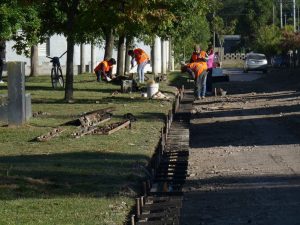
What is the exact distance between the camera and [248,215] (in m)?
10.1

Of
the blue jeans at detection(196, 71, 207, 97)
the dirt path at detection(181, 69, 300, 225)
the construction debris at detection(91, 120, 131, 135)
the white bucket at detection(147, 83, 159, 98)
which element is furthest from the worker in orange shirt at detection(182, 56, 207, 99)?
the construction debris at detection(91, 120, 131, 135)

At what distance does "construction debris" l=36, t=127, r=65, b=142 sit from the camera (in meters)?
15.8

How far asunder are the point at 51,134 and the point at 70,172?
4567 millimetres

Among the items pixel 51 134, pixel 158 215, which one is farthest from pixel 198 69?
pixel 158 215

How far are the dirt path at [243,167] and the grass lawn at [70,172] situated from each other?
90 centimetres

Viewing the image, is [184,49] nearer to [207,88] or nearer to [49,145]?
[207,88]

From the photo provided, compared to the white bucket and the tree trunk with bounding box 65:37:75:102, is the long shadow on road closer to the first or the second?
the tree trunk with bounding box 65:37:75:102

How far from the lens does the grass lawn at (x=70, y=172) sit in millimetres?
9344

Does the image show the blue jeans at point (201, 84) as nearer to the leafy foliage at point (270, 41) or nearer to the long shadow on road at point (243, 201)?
the long shadow on road at point (243, 201)

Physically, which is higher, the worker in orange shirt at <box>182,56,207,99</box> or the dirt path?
the worker in orange shirt at <box>182,56,207,99</box>

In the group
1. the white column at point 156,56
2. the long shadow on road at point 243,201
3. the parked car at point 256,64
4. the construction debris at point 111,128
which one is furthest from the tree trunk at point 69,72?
the parked car at point 256,64

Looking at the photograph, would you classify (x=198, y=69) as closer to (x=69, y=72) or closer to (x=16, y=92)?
(x=69, y=72)

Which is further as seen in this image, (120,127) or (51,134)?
(120,127)

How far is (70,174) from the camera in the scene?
1187 centimetres
